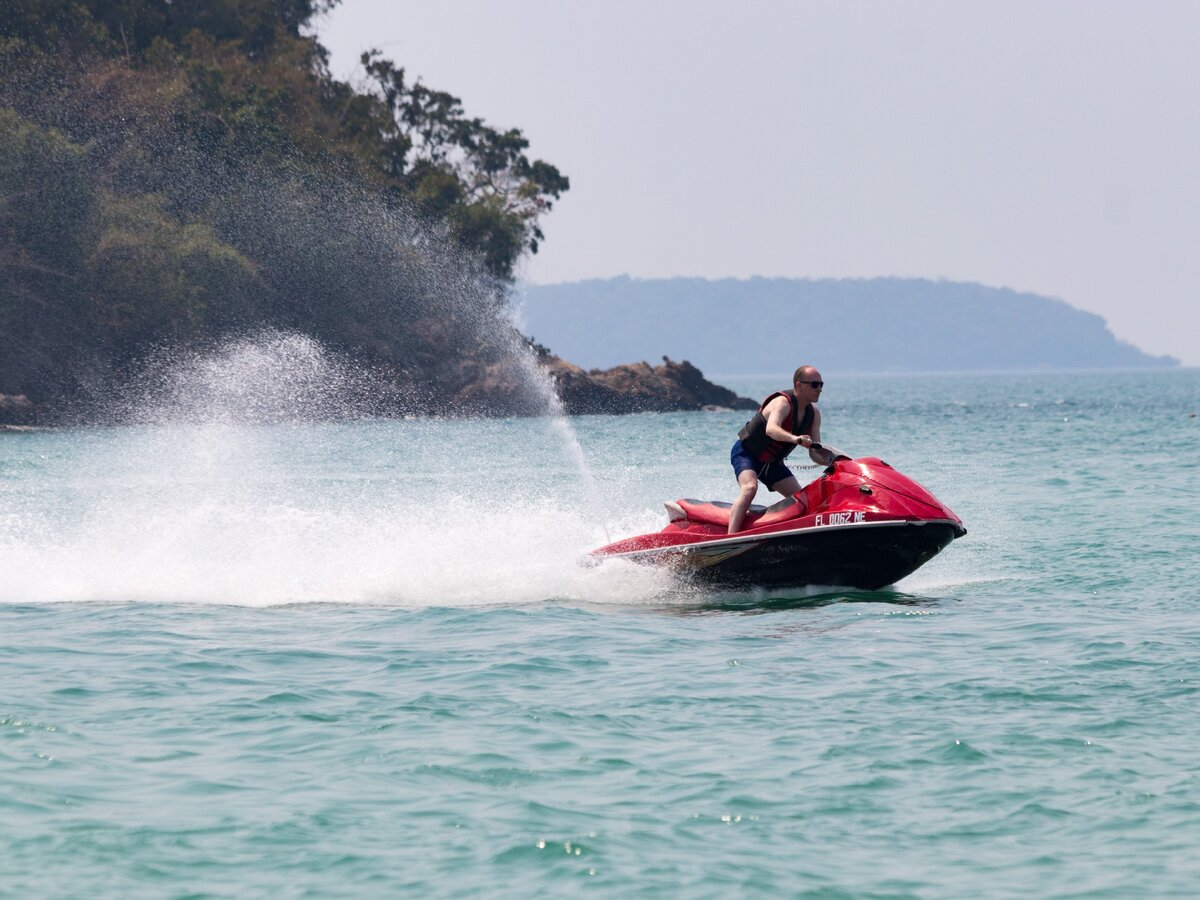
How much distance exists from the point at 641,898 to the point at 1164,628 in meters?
7.21

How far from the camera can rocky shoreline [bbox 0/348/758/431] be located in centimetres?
7219

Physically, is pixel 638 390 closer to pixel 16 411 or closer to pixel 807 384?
pixel 16 411

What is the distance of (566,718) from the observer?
8.92 metres

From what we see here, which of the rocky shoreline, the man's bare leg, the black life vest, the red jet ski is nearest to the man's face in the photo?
the black life vest

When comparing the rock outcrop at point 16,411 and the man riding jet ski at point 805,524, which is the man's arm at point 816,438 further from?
the rock outcrop at point 16,411

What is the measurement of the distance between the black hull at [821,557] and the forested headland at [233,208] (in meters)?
51.8

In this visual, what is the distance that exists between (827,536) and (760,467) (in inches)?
33.7

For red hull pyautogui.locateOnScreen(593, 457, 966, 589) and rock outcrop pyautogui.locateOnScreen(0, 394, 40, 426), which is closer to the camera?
red hull pyautogui.locateOnScreen(593, 457, 966, 589)

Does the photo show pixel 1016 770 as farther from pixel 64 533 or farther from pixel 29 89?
pixel 29 89

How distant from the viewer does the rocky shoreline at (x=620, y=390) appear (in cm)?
7219

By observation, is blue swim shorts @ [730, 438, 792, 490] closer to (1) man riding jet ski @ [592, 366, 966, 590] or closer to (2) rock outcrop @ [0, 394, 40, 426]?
(1) man riding jet ski @ [592, 366, 966, 590]

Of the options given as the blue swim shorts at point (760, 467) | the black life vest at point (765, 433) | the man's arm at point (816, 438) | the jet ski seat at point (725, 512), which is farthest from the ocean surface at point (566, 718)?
the black life vest at point (765, 433)

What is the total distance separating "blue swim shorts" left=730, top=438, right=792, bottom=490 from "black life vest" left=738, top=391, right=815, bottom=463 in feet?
0.17

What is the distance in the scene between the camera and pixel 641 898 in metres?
6.16
